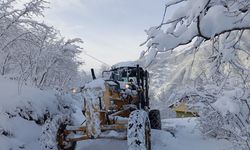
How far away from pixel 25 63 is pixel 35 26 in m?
3.40

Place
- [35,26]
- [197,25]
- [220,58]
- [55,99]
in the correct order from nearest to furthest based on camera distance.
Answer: [197,25]
[220,58]
[55,99]
[35,26]

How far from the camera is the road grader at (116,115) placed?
22.6 ft

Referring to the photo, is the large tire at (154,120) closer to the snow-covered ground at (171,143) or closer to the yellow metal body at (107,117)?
the snow-covered ground at (171,143)

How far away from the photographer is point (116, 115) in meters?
8.48

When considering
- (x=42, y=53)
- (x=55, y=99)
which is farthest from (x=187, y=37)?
(x=42, y=53)

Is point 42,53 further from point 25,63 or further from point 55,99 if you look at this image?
point 55,99

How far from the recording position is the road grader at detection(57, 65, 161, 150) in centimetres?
688

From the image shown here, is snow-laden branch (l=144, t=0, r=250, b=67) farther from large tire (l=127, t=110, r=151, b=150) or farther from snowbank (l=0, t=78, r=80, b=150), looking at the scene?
snowbank (l=0, t=78, r=80, b=150)

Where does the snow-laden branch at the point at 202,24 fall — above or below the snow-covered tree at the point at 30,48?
below

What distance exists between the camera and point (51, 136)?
304 inches

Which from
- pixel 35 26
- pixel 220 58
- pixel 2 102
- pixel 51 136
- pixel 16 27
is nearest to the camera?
pixel 220 58

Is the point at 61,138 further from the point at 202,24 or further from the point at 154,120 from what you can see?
the point at 202,24

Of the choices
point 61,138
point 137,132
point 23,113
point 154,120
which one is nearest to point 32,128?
point 23,113

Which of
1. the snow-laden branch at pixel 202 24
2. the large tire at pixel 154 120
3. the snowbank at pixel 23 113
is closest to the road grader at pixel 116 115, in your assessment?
the snowbank at pixel 23 113
